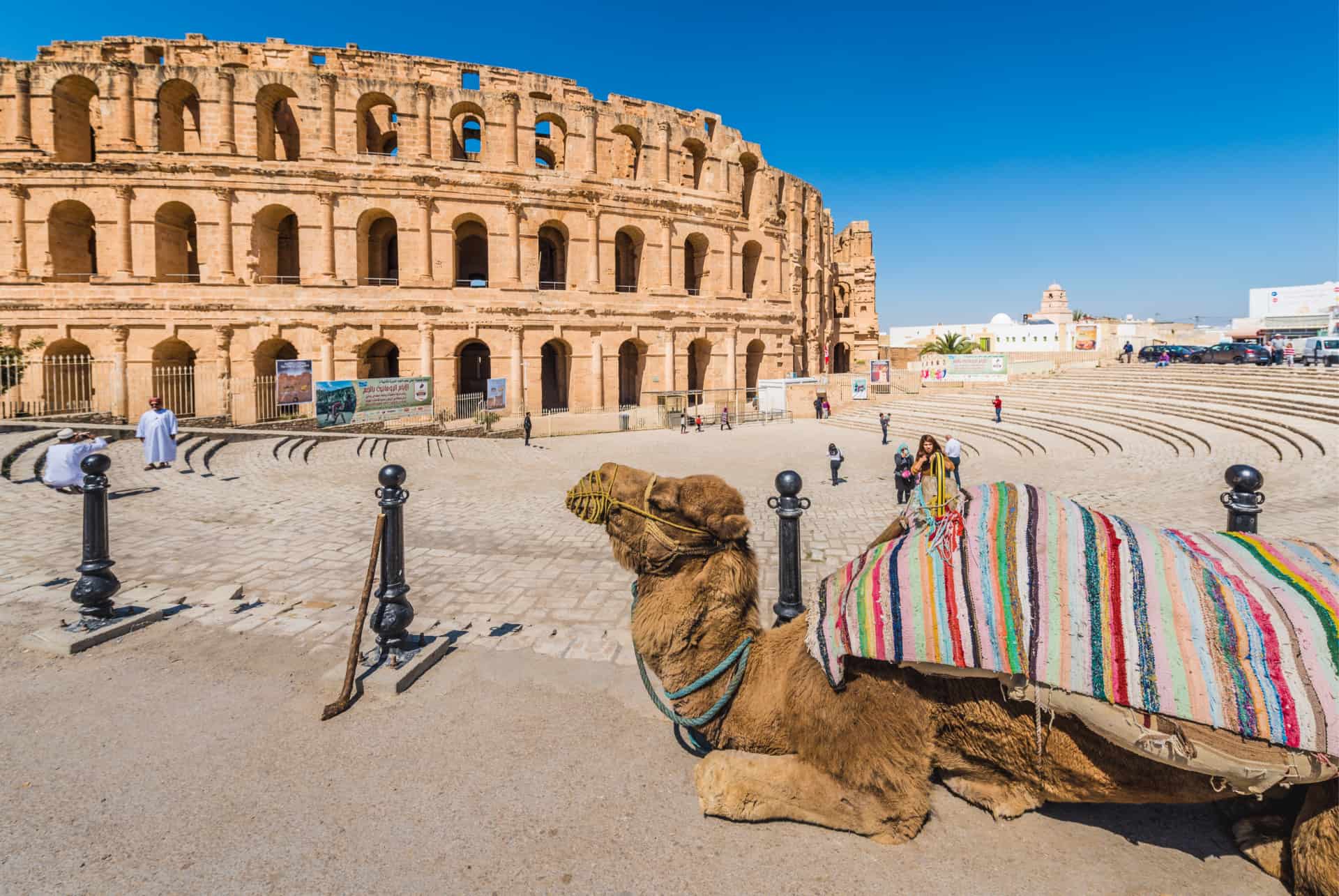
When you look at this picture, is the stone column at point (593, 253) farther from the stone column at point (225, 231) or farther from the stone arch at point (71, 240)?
the stone arch at point (71, 240)

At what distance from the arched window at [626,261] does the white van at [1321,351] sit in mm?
28784

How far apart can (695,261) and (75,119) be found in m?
27.6

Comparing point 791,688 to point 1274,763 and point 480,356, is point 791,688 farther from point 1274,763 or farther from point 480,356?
point 480,356

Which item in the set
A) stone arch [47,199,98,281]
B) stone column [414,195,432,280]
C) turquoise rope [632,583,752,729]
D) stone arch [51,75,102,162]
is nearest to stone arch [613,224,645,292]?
stone column [414,195,432,280]

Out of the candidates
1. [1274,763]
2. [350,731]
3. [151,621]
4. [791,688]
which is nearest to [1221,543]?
[1274,763]

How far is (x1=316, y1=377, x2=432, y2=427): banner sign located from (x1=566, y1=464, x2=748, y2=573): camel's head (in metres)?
21.0

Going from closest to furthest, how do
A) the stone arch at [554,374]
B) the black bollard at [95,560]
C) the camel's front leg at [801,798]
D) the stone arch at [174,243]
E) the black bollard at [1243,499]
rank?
1. the camel's front leg at [801,798]
2. the black bollard at [1243,499]
3. the black bollard at [95,560]
4. the stone arch at [174,243]
5. the stone arch at [554,374]

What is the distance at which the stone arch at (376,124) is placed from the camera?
27.2 metres

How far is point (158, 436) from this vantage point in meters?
13.3

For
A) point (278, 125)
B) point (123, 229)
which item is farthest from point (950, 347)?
point (123, 229)

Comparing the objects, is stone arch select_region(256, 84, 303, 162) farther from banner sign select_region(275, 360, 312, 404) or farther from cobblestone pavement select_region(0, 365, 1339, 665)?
cobblestone pavement select_region(0, 365, 1339, 665)

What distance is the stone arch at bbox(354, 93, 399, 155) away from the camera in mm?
27172

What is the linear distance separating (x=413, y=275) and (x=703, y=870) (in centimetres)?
2857

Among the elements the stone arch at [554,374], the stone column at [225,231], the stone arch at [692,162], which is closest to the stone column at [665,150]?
the stone arch at [692,162]
